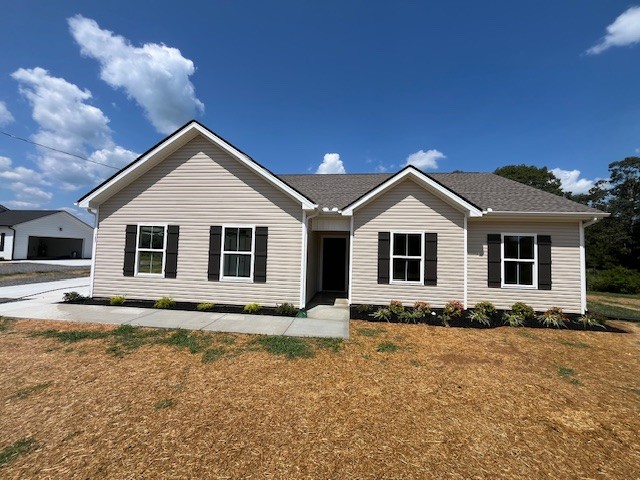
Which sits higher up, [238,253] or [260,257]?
[238,253]

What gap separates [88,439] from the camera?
3.25 meters

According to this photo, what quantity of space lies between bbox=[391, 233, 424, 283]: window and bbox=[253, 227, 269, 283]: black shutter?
4070 millimetres

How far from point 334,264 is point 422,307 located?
4640 mm

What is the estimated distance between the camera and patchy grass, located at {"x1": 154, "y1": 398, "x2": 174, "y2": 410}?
12.8 feet

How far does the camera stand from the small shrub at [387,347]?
6207 millimetres

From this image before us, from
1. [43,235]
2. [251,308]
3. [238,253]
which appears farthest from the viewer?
[43,235]

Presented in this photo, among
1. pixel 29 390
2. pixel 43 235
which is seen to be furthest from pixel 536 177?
pixel 43 235

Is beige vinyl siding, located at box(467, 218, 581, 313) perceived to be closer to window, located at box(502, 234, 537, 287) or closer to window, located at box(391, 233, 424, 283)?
window, located at box(502, 234, 537, 287)

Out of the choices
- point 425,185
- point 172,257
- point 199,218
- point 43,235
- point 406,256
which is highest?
point 425,185

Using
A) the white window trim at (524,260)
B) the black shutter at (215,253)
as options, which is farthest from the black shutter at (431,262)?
the black shutter at (215,253)

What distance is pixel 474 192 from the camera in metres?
11.2

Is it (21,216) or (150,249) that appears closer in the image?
(150,249)

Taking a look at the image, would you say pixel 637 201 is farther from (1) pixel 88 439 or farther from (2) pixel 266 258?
(1) pixel 88 439

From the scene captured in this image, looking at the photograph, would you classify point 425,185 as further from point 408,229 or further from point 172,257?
point 172,257
